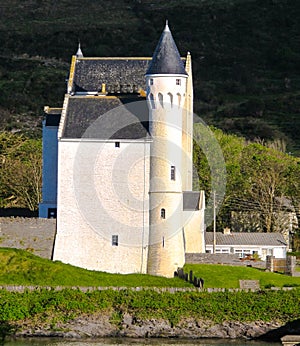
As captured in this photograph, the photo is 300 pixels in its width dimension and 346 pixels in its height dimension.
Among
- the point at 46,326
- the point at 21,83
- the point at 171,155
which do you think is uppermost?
the point at 21,83

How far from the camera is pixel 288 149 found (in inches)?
4636

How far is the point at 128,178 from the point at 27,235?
569 centimetres

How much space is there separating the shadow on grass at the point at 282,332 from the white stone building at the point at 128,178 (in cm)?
752

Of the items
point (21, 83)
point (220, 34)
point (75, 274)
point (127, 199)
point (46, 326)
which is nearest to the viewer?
point (46, 326)

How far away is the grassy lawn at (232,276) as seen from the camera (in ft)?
199

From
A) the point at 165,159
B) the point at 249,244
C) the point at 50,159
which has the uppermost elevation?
the point at 50,159

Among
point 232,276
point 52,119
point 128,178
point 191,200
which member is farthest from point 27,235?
point 232,276

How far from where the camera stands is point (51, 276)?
5894 cm

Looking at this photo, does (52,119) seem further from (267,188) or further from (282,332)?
(282,332)

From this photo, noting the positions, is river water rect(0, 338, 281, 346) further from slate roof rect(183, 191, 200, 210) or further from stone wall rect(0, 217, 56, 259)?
slate roof rect(183, 191, 200, 210)

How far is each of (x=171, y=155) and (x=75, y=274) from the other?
7.72m


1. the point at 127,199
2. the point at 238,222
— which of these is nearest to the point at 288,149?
the point at 238,222

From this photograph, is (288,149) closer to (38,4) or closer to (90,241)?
(90,241)

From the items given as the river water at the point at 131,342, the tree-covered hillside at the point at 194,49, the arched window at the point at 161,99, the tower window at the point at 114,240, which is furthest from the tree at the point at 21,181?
the tree-covered hillside at the point at 194,49
